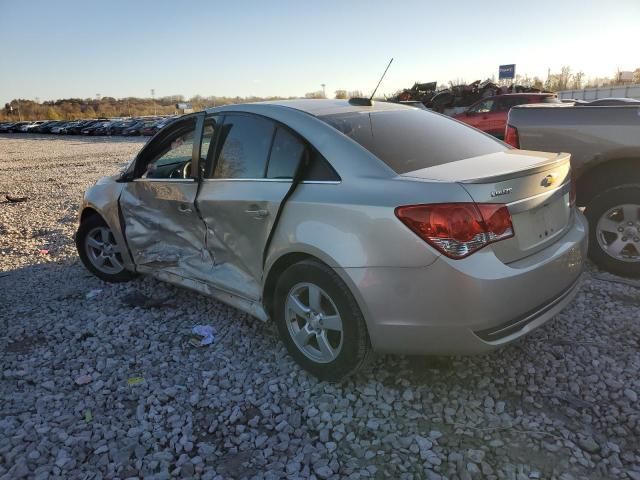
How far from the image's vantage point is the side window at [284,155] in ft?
9.88

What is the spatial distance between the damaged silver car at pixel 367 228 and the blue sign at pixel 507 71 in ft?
146

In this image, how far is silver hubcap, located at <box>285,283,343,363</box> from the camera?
9.43ft

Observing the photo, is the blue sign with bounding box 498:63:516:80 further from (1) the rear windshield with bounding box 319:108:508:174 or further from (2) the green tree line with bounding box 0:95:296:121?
(2) the green tree line with bounding box 0:95:296:121

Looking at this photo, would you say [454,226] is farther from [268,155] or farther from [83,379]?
[83,379]

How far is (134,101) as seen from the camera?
11306 cm

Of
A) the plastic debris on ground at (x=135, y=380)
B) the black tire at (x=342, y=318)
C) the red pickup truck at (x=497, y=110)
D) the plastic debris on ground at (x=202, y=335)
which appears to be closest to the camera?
the black tire at (x=342, y=318)

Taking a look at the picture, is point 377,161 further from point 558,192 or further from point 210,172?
point 210,172

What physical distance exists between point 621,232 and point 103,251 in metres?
4.88

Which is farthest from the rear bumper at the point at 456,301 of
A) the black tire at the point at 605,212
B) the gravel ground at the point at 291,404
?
the black tire at the point at 605,212

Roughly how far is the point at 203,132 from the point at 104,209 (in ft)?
5.06

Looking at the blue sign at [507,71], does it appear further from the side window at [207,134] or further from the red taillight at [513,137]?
the side window at [207,134]

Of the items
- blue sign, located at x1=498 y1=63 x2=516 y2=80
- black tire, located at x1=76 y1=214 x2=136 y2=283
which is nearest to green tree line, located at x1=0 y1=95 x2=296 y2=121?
blue sign, located at x1=498 y1=63 x2=516 y2=80

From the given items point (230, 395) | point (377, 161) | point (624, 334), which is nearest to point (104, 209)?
point (230, 395)

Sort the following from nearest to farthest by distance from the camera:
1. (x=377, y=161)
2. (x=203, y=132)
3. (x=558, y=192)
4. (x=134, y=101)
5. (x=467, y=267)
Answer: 1. (x=467, y=267)
2. (x=377, y=161)
3. (x=558, y=192)
4. (x=203, y=132)
5. (x=134, y=101)
